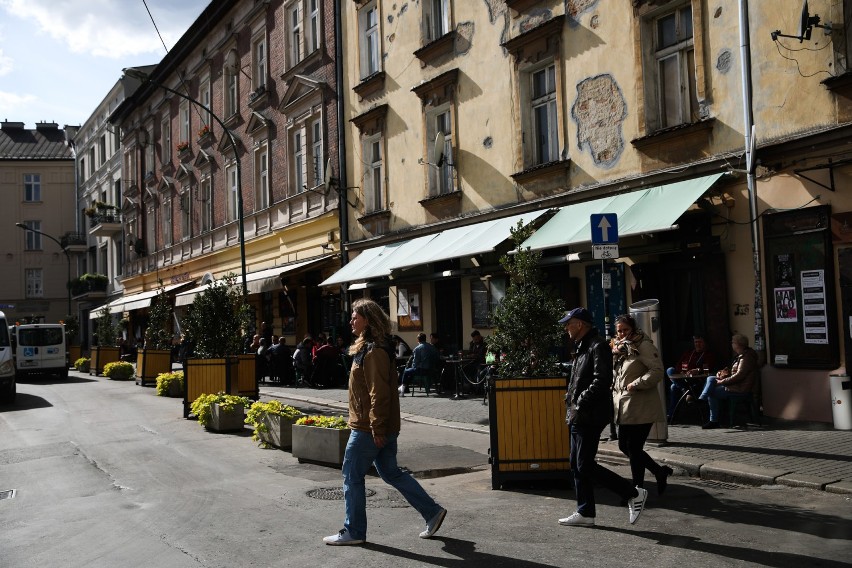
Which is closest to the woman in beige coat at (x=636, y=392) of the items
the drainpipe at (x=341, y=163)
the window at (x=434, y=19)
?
the window at (x=434, y=19)

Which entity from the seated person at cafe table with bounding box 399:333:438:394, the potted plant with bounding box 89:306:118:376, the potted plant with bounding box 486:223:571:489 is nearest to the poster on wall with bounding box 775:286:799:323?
the potted plant with bounding box 486:223:571:489

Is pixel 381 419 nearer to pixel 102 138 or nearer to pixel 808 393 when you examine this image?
pixel 808 393

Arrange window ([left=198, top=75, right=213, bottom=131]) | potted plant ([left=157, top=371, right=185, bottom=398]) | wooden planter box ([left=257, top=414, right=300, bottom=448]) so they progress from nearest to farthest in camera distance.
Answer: wooden planter box ([left=257, top=414, right=300, bottom=448])
potted plant ([left=157, top=371, right=185, bottom=398])
window ([left=198, top=75, right=213, bottom=131])

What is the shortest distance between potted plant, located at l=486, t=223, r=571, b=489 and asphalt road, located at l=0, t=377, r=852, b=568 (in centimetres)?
29

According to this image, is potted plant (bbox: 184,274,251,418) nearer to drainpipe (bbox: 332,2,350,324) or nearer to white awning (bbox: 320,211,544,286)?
white awning (bbox: 320,211,544,286)

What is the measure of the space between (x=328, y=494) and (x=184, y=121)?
32.2 meters

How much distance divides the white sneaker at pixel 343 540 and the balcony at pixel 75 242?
56.4 meters

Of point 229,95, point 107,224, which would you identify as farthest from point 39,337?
point 107,224

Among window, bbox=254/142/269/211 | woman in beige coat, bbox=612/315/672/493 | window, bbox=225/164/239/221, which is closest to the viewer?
woman in beige coat, bbox=612/315/672/493

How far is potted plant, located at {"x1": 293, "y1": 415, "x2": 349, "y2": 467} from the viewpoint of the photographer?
32.2 ft

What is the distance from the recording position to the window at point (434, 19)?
19484 millimetres

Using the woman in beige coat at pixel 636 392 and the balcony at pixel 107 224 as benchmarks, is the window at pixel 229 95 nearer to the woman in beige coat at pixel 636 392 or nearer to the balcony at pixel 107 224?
the balcony at pixel 107 224

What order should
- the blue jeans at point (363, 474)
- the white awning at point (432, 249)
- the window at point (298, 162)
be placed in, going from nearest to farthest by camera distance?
the blue jeans at point (363, 474) → the white awning at point (432, 249) → the window at point (298, 162)

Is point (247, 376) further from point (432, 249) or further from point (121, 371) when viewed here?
point (121, 371)
